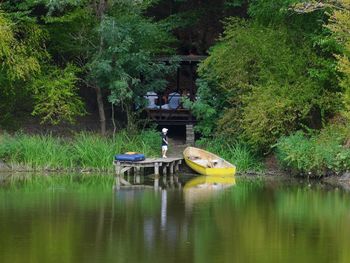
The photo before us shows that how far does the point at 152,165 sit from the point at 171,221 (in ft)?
32.1

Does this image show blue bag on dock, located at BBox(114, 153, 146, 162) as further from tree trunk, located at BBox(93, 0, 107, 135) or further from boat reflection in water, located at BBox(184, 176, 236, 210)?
tree trunk, located at BBox(93, 0, 107, 135)

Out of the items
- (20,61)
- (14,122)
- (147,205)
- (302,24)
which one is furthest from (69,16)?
(147,205)

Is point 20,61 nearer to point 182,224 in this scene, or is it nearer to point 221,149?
point 221,149

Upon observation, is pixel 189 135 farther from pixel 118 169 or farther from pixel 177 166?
pixel 118 169

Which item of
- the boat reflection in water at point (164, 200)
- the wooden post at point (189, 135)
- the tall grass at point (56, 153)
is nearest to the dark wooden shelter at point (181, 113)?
the wooden post at point (189, 135)

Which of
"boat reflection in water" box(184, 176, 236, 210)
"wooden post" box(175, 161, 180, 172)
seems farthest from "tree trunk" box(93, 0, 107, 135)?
"boat reflection in water" box(184, 176, 236, 210)

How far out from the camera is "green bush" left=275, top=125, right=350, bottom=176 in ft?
101

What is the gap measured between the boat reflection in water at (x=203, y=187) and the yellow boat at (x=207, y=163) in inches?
10.4

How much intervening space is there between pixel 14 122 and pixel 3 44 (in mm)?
4493

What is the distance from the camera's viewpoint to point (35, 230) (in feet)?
69.7

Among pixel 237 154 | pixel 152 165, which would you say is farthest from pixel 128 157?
pixel 237 154

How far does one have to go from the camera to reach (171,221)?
75.1 feet

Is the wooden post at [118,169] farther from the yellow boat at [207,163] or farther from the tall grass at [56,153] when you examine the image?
the yellow boat at [207,163]

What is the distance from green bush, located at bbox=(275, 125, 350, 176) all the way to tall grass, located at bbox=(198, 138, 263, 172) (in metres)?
1.31
